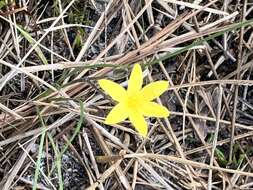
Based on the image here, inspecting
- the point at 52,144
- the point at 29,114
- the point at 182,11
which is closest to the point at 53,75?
the point at 29,114

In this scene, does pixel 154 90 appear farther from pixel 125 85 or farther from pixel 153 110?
pixel 125 85

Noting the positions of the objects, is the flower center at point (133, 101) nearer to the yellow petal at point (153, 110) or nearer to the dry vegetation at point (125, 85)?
the yellow petal at point (153, 110)

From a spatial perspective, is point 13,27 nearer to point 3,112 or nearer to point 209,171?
point 3,112

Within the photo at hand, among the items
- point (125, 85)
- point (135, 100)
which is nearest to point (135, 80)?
point (135, 100)

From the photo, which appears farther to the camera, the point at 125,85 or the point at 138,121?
the point at 125,85

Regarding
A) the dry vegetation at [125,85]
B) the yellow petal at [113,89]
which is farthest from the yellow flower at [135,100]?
the dry vegetation at [125,85]
